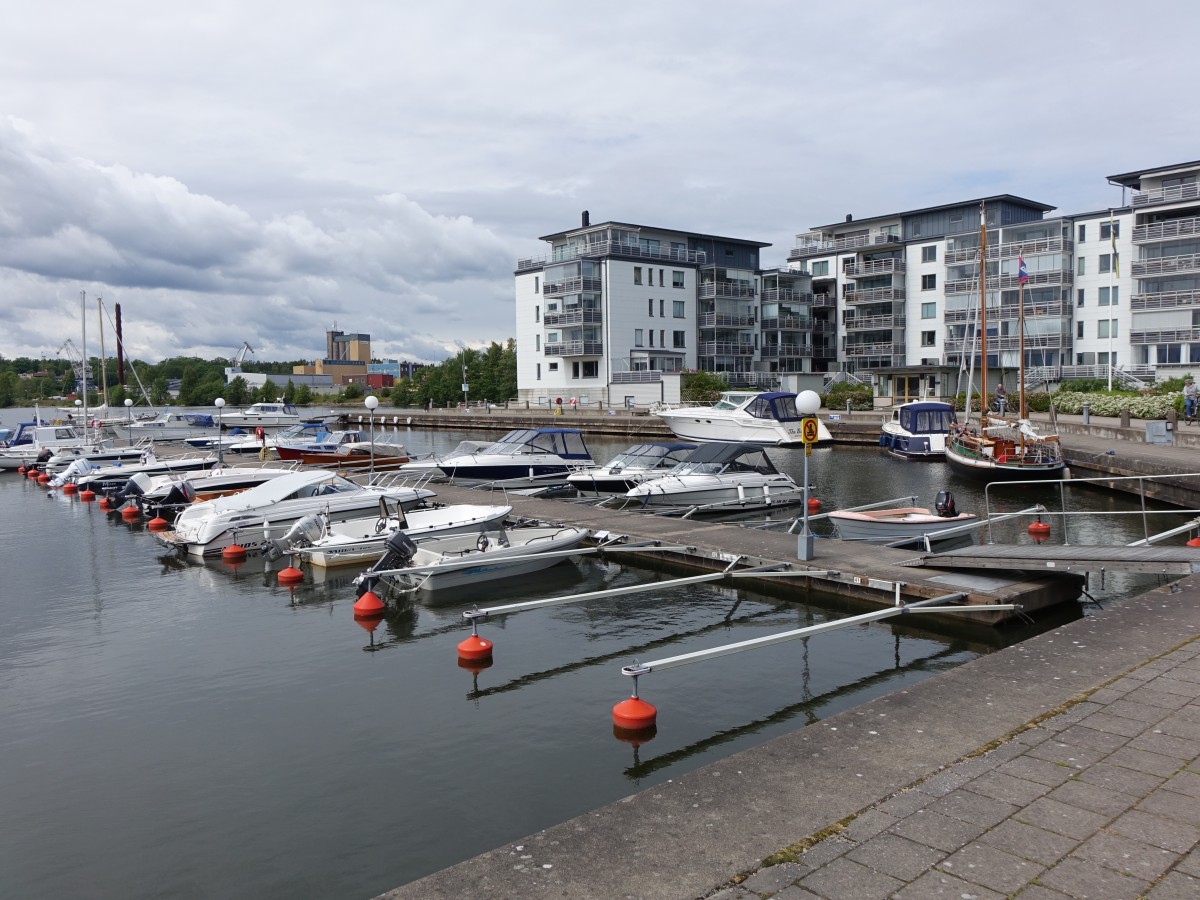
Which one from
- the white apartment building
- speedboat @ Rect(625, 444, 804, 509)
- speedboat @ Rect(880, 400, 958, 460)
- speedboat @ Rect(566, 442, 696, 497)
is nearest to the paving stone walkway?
speedboat @ Rect(625, 444, 804, 509)

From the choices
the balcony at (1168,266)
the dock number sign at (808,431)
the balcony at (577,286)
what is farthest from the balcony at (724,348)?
the dock number sign at (808,431)

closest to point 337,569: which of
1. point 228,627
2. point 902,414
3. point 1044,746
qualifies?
point 228,627

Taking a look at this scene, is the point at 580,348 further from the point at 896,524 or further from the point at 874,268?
the point at 896,524

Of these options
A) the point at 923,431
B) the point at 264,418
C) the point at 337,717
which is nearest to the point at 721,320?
the point at 923,431

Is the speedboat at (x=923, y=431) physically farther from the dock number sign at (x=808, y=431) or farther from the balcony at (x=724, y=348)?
the balcony at (x=724, y=348)

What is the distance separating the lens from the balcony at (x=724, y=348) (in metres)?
88.6

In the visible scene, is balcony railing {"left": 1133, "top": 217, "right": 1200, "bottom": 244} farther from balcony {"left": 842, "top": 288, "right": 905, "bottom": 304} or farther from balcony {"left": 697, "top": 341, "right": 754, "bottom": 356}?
balcony {"left": 697, "top": 341, "right": 754, "bottom": 356}

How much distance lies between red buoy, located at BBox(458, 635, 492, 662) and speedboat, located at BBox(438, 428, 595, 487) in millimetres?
20260

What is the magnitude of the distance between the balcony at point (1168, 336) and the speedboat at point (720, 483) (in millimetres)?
50702

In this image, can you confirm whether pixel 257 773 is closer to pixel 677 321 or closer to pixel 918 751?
pixel 918 751

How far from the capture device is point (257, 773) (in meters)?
10.3

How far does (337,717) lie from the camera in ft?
39.7

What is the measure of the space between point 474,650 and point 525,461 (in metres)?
22.3

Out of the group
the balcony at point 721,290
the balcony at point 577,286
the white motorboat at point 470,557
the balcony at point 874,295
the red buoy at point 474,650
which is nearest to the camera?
the red buoy at point 474,650
